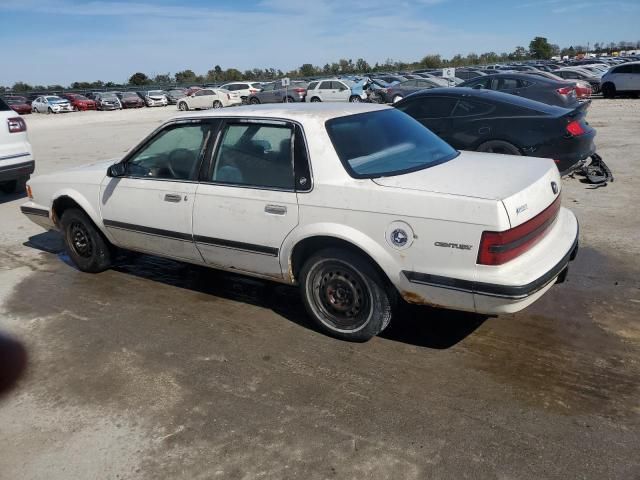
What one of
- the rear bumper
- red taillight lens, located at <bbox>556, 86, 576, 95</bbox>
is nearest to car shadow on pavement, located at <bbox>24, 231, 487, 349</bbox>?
the rear bumper

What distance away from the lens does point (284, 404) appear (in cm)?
320

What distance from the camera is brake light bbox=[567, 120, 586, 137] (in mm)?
7141

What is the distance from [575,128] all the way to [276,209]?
16.8 ft

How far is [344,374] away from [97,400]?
1527 millimetres

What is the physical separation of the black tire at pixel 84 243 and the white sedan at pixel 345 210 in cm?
30

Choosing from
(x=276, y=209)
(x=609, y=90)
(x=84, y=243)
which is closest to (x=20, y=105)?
(x=609, y=90)

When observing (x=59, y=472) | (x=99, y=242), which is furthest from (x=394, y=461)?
(x=99, y=242)

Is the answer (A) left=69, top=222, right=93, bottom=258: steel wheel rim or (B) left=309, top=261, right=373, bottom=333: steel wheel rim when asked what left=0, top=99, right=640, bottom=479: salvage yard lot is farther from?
(A) left=69, top=222, right=93, bottom=258: steel wheel rim

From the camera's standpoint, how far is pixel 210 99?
32.4 meters

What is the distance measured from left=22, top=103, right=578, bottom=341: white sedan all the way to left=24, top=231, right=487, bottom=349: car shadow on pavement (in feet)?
1.31

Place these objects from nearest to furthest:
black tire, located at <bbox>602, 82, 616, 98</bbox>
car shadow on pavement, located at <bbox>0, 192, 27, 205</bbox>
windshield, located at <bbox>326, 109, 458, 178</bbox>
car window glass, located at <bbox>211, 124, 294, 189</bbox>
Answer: windshield, located at <bbox>326, 109, 458, 178</bbox>
car window glass, located at <bbox>211, 124, 294, 189</bbox>
car shadow on pavement, located at <bbox>0, 192, 27, 205</bbox>
black tire, located at <bbox>602, 82, 616, 98</bbox>

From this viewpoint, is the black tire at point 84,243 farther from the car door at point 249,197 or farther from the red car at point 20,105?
the red car at point 20,105

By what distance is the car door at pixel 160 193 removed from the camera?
4.37m

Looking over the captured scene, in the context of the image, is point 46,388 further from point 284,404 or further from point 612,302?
point 612,302
